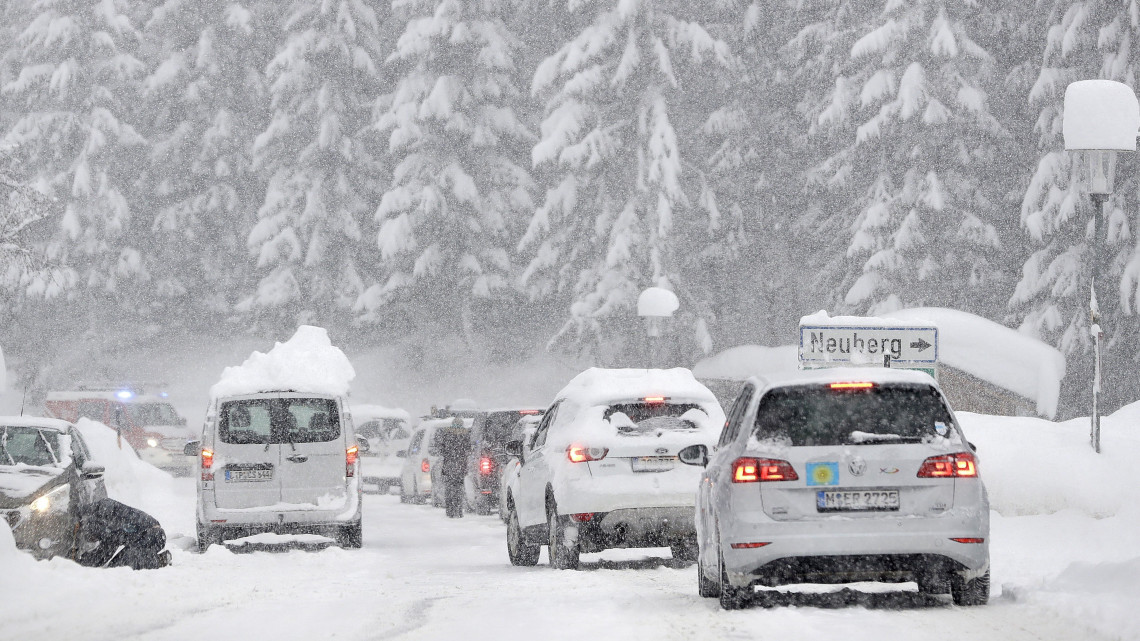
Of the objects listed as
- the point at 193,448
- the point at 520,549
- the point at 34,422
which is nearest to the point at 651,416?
the point at 520,549

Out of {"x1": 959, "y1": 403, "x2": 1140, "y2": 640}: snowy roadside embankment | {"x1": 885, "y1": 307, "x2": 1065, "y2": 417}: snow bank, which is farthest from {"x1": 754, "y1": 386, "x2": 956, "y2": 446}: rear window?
{"x1": 885, "y1": 307, "x2": 1065, "y2": 417}: snow bank

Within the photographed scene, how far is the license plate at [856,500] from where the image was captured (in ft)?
32.6

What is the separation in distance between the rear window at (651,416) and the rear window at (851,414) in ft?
12.0

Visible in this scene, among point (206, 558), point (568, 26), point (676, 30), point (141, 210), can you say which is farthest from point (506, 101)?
point (206, 558)

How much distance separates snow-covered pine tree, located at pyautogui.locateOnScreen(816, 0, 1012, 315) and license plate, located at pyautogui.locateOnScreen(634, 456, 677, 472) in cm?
2409

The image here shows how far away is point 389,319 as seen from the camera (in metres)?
45.7

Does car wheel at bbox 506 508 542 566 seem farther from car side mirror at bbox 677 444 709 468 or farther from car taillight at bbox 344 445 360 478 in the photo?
car side mirror at bbox 677 444 709 468

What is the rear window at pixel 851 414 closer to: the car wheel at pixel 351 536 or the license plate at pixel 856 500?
the license plate at pixel 856 500

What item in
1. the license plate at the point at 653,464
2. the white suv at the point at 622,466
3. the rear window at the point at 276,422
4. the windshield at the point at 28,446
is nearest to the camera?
the white suv at the point at 622,466

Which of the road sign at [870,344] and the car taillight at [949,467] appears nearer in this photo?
the car taillight at [949,467]

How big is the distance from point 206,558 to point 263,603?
4.66m

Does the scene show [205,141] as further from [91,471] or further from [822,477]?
[822,477]

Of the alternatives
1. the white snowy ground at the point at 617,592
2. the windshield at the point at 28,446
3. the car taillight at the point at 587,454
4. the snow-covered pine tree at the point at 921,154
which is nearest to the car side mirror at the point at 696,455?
the white snowy ground at the point at 617,592

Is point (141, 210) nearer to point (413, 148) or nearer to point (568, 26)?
point (413, 148)
